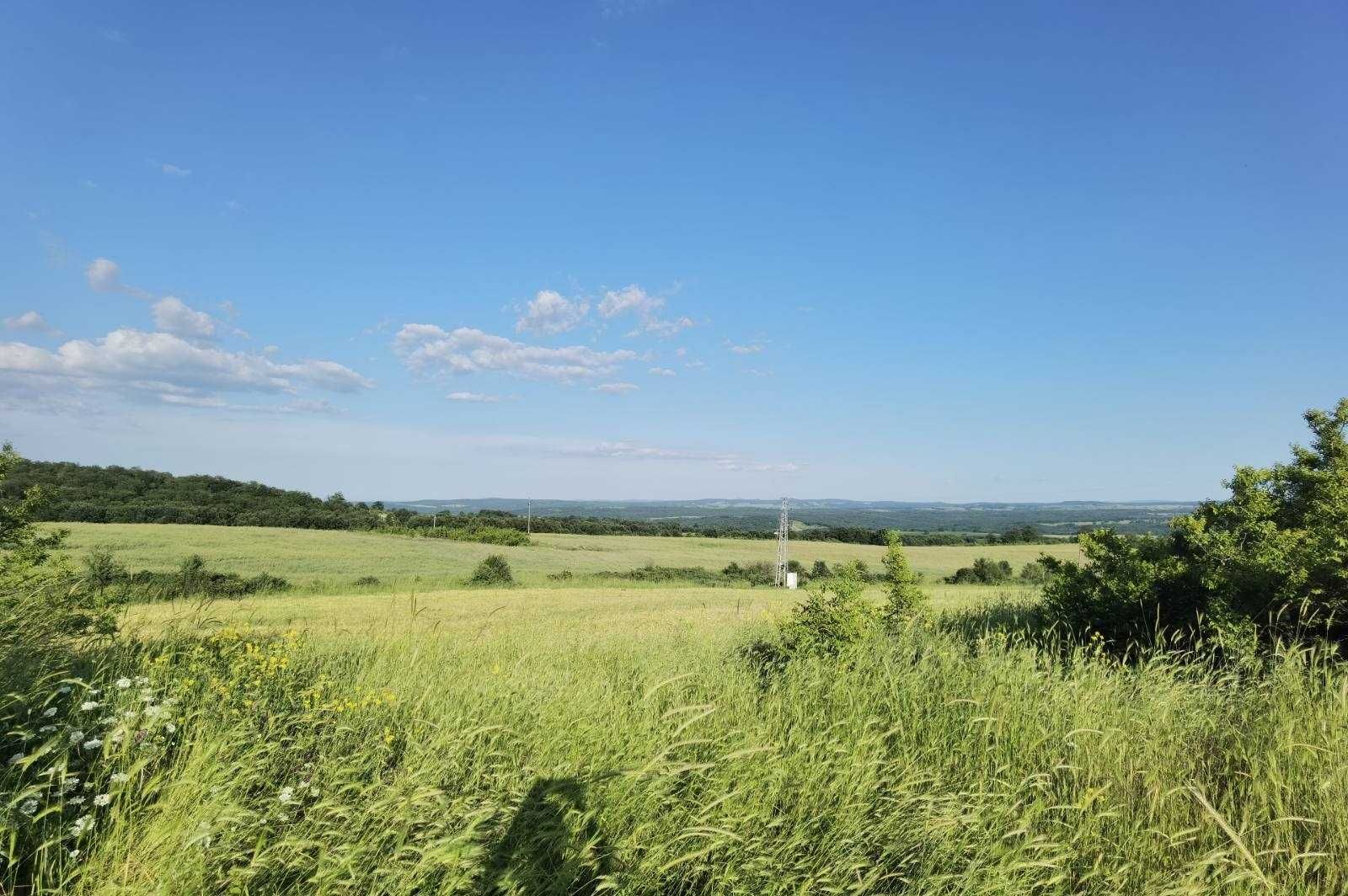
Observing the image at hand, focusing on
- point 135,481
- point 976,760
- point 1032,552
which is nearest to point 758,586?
point 1032,552

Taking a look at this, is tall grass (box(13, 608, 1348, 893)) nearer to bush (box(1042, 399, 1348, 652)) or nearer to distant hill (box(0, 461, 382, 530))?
bush (box(1042, 399, 1348, 652))

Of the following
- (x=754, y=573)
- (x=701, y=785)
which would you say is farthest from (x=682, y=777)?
(x=754, y=573)

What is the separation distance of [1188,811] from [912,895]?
1.91 meters

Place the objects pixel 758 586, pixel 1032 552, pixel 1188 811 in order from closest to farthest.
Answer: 1. pixel 1188 811
2. pixel 758 586
3. pixel 1032 552

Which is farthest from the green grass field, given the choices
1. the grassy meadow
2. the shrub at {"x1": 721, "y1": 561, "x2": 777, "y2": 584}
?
the grassy meadow

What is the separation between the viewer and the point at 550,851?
2697 mm

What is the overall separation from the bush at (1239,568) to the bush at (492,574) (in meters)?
35.4

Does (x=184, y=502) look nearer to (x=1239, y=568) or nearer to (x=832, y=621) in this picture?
(x=832, y=621)

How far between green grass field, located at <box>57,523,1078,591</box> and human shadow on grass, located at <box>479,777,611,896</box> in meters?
33.9

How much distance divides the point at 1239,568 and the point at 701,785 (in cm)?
906

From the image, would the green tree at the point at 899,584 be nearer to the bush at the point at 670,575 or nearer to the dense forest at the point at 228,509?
the bush at the point at 670,575

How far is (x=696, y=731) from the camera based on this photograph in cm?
396

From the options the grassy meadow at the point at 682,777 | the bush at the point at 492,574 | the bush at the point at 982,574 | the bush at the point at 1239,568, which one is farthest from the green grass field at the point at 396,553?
the grassy meadow at the point at 682,777

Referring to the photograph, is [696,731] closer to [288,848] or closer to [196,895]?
[288,848]
